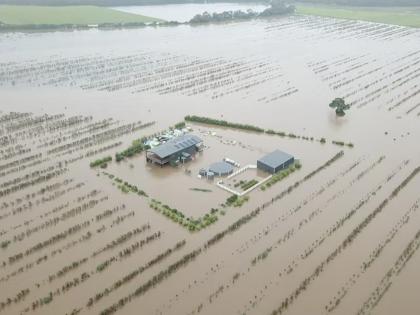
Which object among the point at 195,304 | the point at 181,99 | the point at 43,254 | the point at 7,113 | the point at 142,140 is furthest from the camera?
the point at 181,99

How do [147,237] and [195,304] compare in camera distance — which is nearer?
[195,304]

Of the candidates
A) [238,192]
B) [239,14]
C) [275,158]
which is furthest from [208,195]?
[239,14]

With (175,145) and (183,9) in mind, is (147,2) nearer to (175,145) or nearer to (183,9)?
(183,9)

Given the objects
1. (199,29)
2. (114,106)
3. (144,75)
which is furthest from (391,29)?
(114,106)

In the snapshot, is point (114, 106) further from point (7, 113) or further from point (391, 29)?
point (391, 29)

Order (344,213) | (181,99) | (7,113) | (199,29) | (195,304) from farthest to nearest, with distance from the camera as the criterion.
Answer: (199,29), (181,99), (7,113), (344,213), (195,304)

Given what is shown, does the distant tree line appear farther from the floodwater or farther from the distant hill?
the distant hill
